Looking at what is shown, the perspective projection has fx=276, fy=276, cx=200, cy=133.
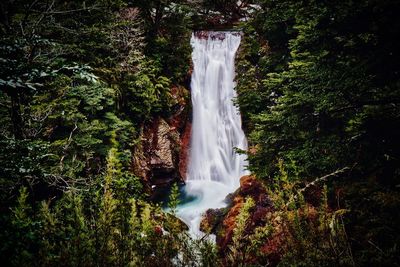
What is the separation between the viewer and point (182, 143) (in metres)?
15.3

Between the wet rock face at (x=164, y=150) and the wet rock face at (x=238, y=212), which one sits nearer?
the wet rock face at (x=238, y=212)

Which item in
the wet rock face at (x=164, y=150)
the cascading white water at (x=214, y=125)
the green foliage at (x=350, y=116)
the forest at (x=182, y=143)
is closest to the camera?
the forest at (x=182, y=143)

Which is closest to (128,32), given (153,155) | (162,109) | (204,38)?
(162,109)

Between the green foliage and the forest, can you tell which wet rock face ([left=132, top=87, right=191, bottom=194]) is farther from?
the green foliage

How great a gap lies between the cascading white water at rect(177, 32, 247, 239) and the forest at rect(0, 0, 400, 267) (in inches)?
28.0

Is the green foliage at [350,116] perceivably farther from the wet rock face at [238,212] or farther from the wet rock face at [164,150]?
the wet rock face at [164,150]

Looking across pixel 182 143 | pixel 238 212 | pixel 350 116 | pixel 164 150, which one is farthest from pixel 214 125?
pixel 350 116

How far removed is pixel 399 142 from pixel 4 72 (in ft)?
20.6

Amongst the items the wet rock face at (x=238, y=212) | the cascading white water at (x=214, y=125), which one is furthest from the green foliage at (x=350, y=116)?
the cascading white water at (x=214, y=125)

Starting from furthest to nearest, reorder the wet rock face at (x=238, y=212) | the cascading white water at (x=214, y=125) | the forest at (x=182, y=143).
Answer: the cascading white water at (x=214, y=125), the wet rock face at (x=238, y=212), the forest at (x=182, y=143)

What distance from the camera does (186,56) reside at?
1573 centimetres

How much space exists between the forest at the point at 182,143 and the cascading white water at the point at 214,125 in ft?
2.33

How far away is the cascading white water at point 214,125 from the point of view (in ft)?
46.3

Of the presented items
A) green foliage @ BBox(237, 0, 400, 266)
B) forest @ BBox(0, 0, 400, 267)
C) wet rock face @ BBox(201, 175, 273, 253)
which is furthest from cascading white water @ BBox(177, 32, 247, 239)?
green foliage @ BBox(237, 0, 400, 266)
